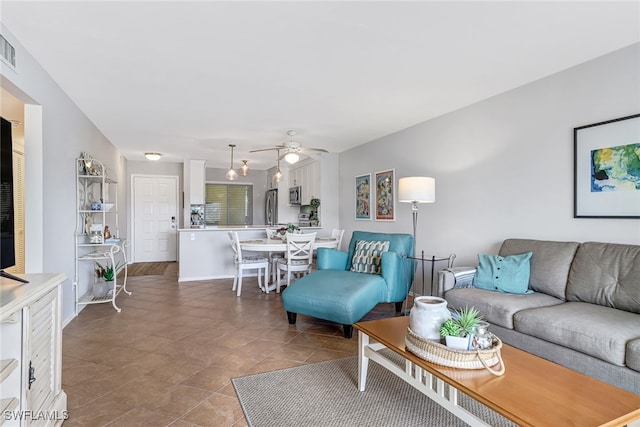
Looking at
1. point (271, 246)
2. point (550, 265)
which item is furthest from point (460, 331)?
point (271, 246)

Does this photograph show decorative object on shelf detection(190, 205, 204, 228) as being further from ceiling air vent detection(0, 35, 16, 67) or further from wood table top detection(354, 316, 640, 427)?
wood table top detection(354, 316, 640, 427)

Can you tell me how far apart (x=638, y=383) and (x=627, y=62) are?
2.20 meters

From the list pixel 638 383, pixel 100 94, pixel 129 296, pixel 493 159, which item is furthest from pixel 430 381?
pixel 129 296

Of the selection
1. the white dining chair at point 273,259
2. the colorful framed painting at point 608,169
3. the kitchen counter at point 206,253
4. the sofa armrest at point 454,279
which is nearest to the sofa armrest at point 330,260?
the white dining chair at point 273,259

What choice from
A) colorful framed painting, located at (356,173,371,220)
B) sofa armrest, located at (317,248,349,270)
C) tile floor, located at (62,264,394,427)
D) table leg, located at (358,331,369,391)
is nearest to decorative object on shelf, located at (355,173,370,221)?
colorful framed painting, located at (356,173,371,220)

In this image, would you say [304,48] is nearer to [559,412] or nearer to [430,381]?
[430,381]

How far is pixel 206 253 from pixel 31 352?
14.3 ft

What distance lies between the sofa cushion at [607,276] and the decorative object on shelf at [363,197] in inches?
130

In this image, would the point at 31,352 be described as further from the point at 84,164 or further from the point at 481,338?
the point at 84,164

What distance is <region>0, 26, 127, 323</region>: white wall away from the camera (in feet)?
8.34

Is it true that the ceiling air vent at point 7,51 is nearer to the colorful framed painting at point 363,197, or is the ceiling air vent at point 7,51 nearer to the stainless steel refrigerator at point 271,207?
the colorful framed painting at point 363,197

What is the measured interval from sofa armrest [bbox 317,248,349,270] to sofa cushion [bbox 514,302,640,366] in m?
2.09

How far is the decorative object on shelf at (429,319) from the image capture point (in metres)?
1.72

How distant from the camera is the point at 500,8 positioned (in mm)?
1979
